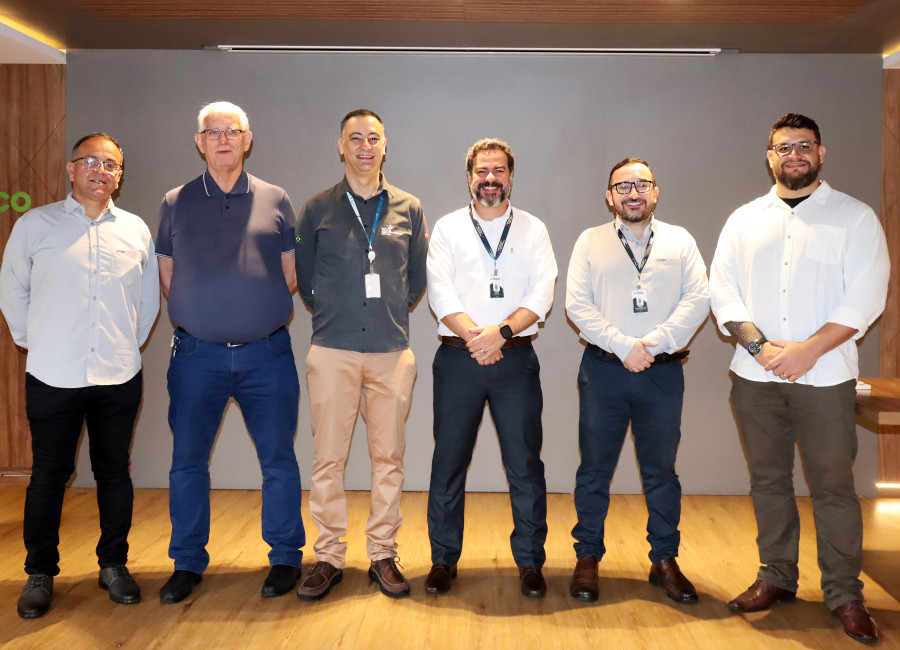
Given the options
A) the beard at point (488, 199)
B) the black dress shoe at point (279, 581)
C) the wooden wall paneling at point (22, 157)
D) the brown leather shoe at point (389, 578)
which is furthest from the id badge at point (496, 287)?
the wooden wall paneling at point (22, 157)

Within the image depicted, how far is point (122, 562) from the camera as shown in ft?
11.5

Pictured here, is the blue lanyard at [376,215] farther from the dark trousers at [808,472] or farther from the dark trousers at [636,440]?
the dark trousers at [808,472]

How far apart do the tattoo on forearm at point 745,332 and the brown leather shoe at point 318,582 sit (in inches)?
85.6

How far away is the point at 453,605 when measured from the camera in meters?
3.36

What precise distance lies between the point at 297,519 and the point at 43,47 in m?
3.77

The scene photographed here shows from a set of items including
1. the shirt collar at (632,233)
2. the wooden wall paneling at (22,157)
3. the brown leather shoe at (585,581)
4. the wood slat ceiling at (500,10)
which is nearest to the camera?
the brown leather shoe at (585,581)

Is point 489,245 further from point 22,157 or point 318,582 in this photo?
point 22,157

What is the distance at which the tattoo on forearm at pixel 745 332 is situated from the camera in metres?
3.27

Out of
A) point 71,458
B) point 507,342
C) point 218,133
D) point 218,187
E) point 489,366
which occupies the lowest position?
point 71,458

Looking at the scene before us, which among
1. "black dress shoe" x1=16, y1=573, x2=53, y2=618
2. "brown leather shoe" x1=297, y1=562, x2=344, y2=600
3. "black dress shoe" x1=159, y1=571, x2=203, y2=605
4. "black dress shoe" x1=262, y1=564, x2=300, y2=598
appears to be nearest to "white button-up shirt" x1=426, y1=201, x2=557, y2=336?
"brown leather shoe" x1=297, y1=562, x2=344, y2=600

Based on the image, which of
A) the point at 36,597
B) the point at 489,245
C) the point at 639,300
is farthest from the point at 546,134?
the point at 36,597

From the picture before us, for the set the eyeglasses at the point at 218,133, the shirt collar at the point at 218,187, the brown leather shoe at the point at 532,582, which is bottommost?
the brown leather shoe at the point at 532,582

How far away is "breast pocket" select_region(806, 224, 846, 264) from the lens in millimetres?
3227

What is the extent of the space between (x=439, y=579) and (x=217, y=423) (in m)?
1.30
